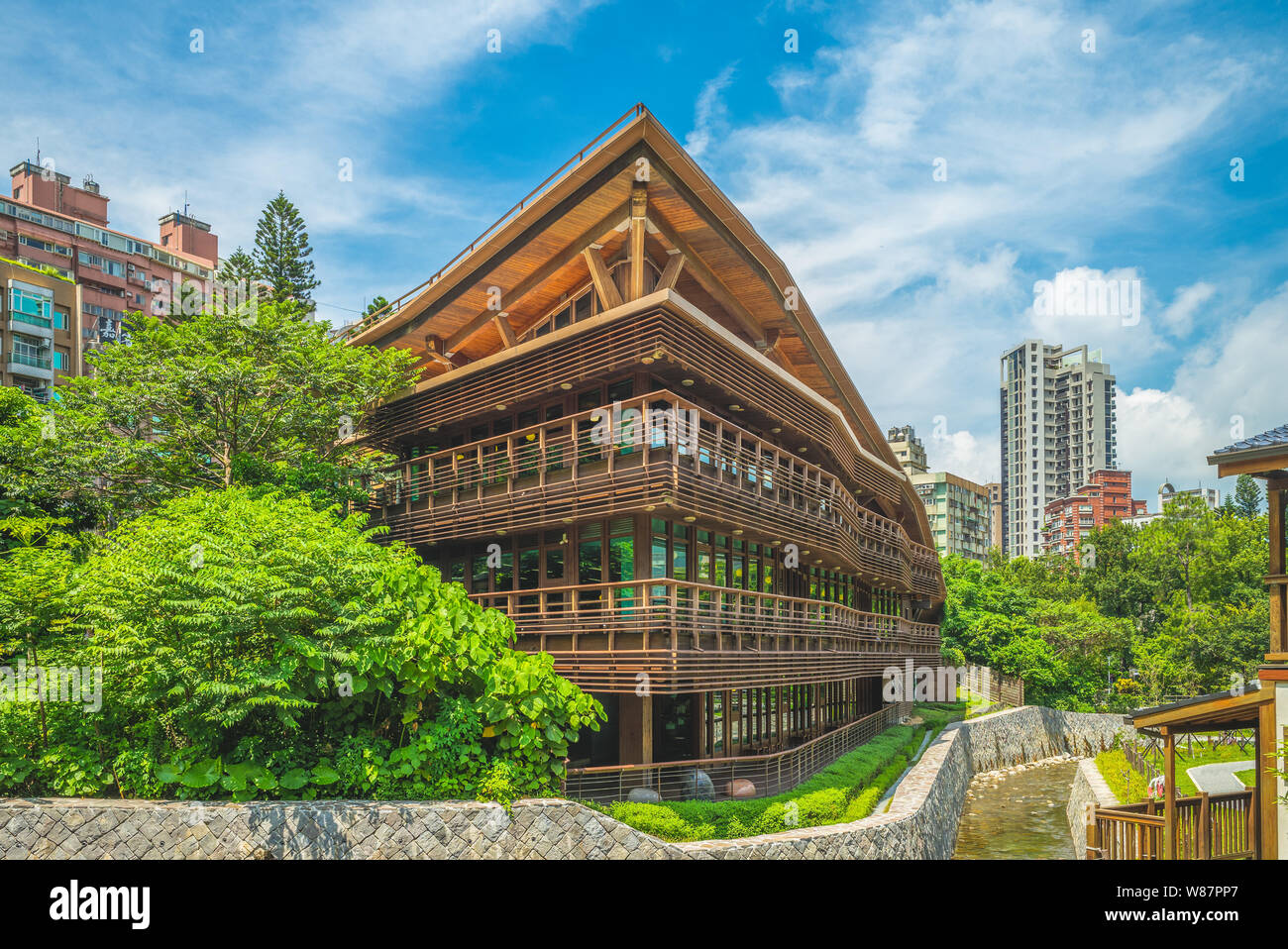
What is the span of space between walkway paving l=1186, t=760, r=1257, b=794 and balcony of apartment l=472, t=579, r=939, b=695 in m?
8.69

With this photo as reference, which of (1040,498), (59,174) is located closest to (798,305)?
(59,174)

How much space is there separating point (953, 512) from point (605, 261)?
4050 inches

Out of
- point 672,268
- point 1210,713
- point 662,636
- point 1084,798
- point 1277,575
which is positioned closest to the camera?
point 1277,575

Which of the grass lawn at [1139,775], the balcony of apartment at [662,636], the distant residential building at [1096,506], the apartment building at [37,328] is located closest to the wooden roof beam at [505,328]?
the balcony of apartment at [662,636]

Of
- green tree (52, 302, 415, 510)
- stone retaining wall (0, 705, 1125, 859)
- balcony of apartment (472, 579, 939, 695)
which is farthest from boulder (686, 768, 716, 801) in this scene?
green tree (52, 302, 415, 510)

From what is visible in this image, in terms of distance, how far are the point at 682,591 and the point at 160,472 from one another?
38.1 feet

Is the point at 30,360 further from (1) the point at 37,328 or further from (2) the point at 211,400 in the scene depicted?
(2) the point at 211,400

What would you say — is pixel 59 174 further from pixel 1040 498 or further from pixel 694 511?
pixel 1040 498

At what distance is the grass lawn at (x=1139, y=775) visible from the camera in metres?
21.0

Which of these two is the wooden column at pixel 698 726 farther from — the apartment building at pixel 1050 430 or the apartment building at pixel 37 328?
the apartment building at pixel 1050 430

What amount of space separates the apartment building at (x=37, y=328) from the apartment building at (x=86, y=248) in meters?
11.4

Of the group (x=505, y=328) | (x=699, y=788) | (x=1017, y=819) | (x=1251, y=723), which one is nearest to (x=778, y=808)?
(x=699, y=788)

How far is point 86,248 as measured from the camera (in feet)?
222

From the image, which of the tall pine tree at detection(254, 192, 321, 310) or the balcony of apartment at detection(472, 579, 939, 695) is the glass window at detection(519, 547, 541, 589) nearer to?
the balcony of apartment at detection(472, 579, 939, 695)
